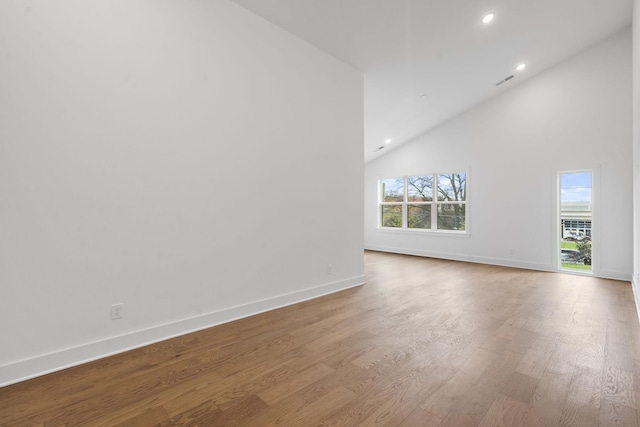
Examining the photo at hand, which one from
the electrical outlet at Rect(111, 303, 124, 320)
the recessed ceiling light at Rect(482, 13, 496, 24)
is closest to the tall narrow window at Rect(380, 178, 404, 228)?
the recessed ceiling light at Rect(482, 13, 496, 24)

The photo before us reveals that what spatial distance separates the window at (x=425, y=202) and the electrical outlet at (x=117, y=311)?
20.7 ft

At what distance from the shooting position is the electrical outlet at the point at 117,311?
7.47 ft

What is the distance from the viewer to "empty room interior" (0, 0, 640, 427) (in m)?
1.82

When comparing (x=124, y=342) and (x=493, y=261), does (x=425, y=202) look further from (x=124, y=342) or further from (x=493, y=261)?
(x=124, y=342)

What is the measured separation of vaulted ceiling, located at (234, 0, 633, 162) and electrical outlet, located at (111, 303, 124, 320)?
2.97m

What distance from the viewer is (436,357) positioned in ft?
7.22

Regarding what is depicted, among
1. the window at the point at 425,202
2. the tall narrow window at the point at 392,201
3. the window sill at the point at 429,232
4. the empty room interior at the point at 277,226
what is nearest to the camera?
the empty room interior at the point at 277,226

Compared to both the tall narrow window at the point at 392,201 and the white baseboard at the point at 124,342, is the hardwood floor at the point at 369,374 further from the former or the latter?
the tall narrow window at the point at 392,201

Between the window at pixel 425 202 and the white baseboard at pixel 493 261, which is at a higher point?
the window at pixel 425 202

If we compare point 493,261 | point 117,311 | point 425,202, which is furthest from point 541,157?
point 117,311

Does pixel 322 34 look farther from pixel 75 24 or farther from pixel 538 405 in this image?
pixel 538 405

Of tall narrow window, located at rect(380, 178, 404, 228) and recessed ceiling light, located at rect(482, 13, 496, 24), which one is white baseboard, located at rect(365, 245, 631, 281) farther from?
recessed ceiling light, located at rect(482, 13, 496, 24)

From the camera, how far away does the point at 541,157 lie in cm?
548

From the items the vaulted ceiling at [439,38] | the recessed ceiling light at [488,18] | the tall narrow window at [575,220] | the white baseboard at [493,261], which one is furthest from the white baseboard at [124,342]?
the tall narrow window at [575,220]
